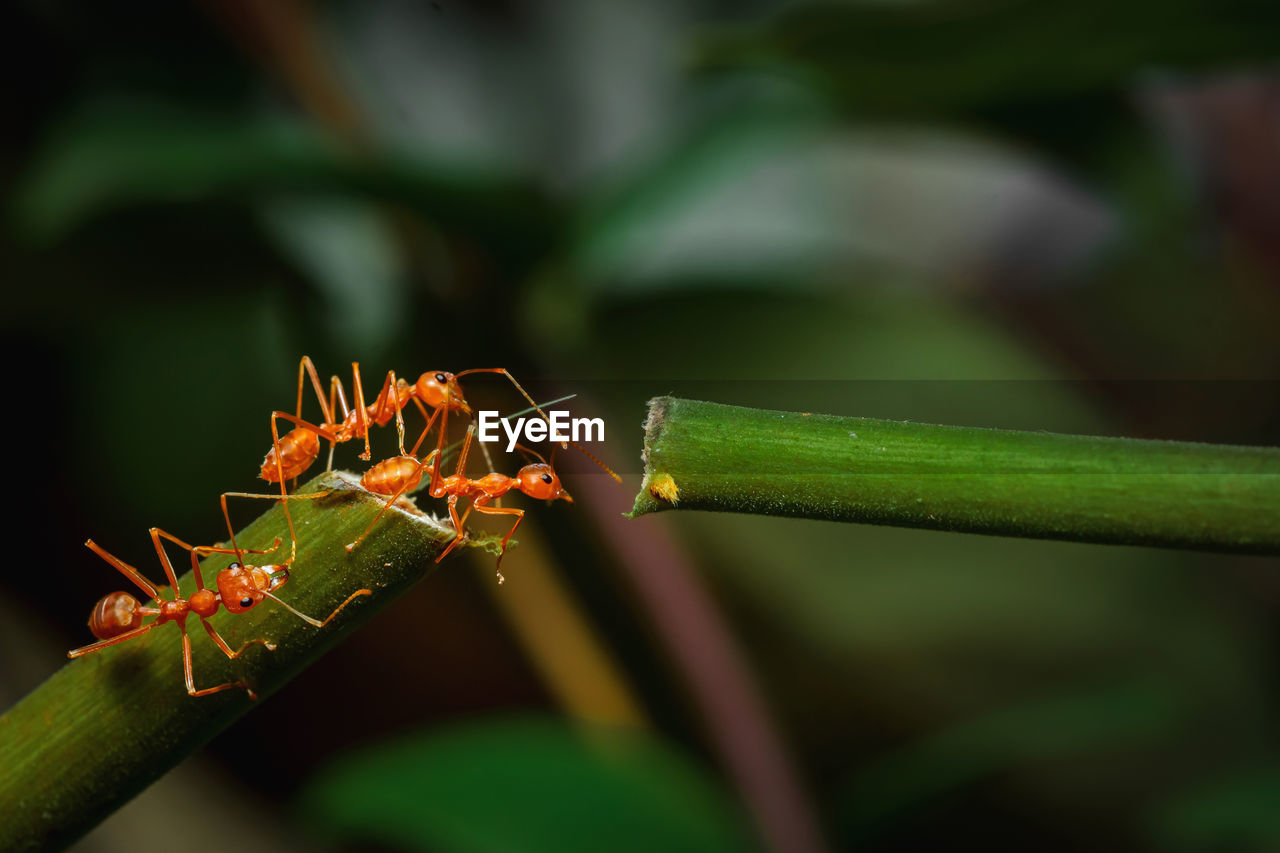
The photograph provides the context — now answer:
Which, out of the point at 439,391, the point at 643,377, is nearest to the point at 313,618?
the point at 439,391

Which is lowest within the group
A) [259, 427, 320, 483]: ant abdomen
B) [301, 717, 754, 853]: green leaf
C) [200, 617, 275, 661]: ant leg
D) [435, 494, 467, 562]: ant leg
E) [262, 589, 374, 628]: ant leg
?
[301, 717, 754, 853]: green leaf

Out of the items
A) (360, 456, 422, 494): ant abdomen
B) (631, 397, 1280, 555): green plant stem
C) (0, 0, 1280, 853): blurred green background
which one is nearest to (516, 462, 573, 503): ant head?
(0, 0, 1280, 853): blurred green background

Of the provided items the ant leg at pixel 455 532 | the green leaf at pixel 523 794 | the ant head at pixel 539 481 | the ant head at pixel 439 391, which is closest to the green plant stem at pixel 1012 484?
the ant leg at pixel 455 532

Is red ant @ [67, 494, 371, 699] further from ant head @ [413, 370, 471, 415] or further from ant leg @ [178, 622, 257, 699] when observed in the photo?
ant head @ [413, 370, 471, 415]

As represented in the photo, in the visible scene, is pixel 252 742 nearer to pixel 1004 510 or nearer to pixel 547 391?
pixel 547 391

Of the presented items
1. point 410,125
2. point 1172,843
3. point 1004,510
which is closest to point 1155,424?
point 1172,843

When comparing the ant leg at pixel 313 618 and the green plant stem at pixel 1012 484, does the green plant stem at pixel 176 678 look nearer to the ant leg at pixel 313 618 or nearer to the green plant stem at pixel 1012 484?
the ant leg at pixel 313 618
